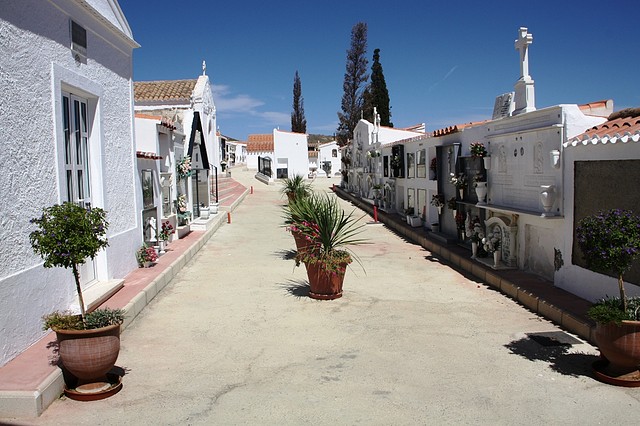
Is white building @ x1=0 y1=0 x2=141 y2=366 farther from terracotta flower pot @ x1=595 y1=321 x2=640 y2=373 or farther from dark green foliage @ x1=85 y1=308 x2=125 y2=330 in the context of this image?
terracotta flower pot @ x1=595 y1=321 x2=640 y2=373

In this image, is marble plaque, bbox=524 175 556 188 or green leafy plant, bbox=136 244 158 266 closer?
marble plaque, bbox=524 175 556 188

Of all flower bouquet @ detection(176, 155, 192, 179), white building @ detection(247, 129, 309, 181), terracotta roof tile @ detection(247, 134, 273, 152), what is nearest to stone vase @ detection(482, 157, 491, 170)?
flower bouquet @ detection(176, 155, 192, 179)

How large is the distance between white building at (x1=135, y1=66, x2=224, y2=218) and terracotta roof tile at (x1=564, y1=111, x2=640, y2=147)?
9.93 metres

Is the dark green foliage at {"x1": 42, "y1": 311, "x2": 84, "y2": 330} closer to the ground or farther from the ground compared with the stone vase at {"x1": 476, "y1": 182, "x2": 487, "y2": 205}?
closer to the ground

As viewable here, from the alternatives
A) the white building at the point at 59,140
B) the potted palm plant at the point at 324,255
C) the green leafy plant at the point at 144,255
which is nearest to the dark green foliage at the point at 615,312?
the potted palm plant at the point at 324,255

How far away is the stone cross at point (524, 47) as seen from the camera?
998 centimetres

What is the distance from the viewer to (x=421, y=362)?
18.9 ft

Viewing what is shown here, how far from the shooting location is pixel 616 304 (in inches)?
203

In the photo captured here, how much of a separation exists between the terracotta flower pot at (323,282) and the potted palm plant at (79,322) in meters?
4.09

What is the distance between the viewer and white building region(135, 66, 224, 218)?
16719 millimetres

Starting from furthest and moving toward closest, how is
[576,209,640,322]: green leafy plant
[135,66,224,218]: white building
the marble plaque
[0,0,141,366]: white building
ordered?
[135,66,224,218]: white building
the marble plaque
[0,0,141,366]: white building
[576,209,640,322]: green leafy plant

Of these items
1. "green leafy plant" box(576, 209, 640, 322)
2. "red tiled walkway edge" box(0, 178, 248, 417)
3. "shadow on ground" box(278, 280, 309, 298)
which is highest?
"green leafy plant" box(576, 209, 640, 322)

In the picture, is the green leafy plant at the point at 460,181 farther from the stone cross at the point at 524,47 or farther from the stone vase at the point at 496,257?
the stone cross at the point at 524,47

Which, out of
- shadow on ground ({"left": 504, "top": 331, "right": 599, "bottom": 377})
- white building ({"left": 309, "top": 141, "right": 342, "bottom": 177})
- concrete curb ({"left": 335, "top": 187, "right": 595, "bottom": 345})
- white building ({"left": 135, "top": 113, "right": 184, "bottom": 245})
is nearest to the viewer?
shadow on ground ({"left": 504, "top": 331, "right": 599, "bottom": 377})
